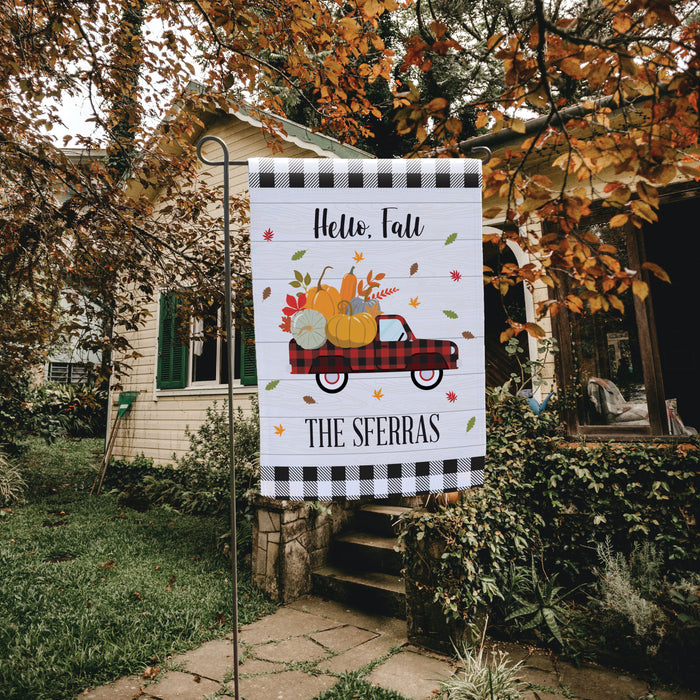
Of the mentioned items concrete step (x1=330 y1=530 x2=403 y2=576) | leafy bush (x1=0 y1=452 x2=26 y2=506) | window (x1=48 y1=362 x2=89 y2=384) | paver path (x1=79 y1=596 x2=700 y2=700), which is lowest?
paver path (x1=79 y1=596 x2=700 y2=700)

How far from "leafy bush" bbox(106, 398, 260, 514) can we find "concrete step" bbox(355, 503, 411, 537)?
3.93 ft

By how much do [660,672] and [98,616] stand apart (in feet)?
13.5

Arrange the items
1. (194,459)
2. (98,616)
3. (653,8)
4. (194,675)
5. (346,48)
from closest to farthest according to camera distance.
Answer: (653,8) → (194,675) → (98,616) → (346,48) → (194,459)

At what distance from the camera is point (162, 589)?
179 inches

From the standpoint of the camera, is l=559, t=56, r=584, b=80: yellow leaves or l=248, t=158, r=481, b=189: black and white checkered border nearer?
l=248, t=158, r=481, b=189: black and white checkered border

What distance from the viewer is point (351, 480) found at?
204 cm

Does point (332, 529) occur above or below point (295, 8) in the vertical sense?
below

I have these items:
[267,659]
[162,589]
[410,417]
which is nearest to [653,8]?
[410,417]

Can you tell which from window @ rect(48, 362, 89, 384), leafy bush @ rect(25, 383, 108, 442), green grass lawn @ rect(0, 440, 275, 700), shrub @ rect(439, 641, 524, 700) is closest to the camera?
shrub @ rect(439, 641, 524, 700)

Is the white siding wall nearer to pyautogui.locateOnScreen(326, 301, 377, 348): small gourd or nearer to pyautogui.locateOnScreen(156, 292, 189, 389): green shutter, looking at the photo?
pyautogui.locateOnScreen(156, 292, 189, 389): green shutter

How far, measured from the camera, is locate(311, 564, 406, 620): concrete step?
4.39m

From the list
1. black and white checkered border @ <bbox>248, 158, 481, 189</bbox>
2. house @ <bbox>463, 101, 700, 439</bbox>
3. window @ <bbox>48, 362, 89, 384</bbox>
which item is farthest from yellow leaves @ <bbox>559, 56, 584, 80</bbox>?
window @ <bbox>48, 362, 89, 384</bbox>

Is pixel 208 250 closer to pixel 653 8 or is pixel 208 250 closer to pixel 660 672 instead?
pixel 653 8

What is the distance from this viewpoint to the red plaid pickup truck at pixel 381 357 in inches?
79.5
